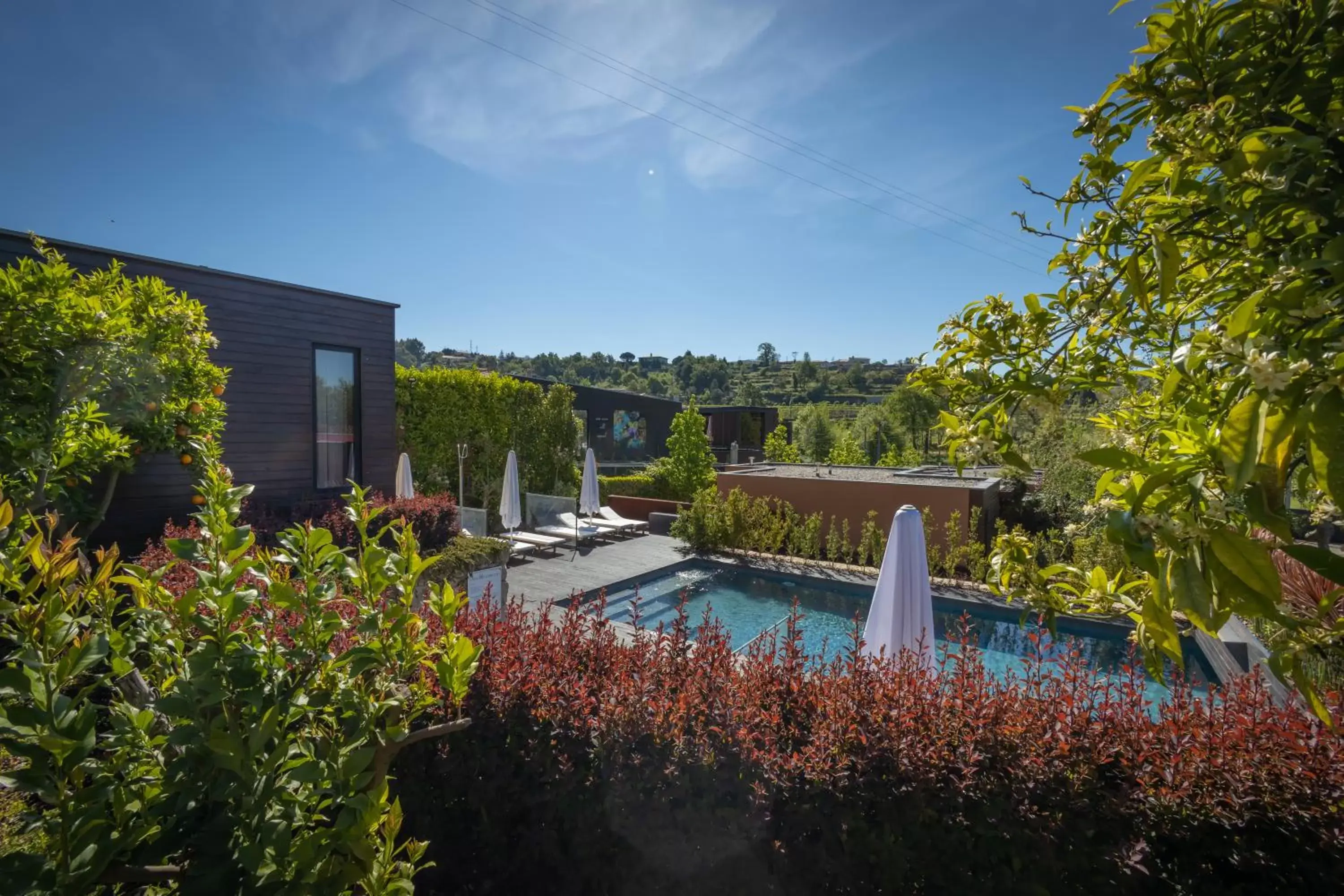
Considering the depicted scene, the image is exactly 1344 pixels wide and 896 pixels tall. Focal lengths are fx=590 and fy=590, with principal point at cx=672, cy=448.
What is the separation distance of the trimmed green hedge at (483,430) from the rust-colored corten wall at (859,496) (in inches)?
210

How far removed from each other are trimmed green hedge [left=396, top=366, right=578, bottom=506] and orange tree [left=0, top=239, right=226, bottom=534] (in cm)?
825

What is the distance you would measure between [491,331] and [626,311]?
16441 mm

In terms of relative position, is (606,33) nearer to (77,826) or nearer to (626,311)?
(77,826)

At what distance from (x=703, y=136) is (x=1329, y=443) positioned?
14.3m

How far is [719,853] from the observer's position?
2297 mm

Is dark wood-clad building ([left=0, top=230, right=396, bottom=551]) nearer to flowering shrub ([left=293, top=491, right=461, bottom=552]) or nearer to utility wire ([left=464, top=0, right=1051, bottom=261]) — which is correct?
flowering shrub ([left=293, top=491, right=461, bottom=552])

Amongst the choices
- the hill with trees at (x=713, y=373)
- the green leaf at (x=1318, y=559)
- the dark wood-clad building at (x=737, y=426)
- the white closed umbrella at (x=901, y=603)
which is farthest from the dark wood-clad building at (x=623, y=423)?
the hill with trees at (x=713, y=373)

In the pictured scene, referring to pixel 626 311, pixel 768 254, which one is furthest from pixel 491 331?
pixel 768 254

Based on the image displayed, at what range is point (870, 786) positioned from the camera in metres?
2.19

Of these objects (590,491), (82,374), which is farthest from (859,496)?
(82,374)

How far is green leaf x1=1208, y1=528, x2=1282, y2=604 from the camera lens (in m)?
0.65

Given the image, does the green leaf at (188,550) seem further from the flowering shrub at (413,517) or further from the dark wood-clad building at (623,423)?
the dark wood-clad building at (623,423)

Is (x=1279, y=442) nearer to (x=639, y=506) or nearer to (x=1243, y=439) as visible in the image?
(x=1243, y=439)

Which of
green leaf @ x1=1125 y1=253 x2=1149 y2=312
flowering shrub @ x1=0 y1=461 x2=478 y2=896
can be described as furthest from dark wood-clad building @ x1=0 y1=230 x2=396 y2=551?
green leaf @ x1=1125 y1=253 x2=1149 y2=312
